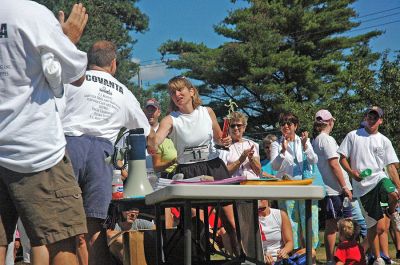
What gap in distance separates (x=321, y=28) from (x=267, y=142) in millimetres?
25050

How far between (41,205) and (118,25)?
3171 cm

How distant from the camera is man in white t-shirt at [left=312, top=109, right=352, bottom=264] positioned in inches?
307

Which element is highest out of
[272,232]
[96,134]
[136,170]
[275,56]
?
[275,56]

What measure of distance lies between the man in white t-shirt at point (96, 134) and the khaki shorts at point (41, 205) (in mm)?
1239

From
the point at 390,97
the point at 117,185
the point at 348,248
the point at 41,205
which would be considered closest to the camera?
the point at 41,205

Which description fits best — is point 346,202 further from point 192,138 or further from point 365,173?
point 192,138

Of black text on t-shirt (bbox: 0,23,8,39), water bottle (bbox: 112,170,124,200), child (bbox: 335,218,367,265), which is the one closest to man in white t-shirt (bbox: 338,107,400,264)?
child (bbox: 335,218,367,265)

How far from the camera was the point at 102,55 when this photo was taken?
15.6 feet

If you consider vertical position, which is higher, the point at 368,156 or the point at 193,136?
the point at 193,136

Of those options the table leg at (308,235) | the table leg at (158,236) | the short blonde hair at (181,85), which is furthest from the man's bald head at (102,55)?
the table leg at (308,235)

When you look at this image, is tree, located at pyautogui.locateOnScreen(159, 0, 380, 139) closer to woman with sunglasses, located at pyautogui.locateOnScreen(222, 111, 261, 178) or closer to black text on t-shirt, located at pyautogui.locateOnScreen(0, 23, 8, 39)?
woman with sunglasses, located at pyautogui.locateOnScreen(222, 111, 261, 178)

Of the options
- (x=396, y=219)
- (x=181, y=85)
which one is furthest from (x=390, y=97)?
(x=181, y=85)

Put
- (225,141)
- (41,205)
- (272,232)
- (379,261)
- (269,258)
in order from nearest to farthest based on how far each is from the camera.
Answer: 1. (41,205)
2. (225,141)
3. (269,258)
4. (272,232)
5. (379,261)

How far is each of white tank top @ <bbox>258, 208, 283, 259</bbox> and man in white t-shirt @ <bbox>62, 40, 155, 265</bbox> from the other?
8.34ft
